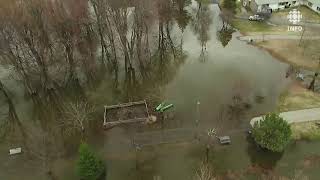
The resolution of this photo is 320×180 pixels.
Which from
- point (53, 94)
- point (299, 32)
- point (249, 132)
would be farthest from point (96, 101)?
point (299, 32)

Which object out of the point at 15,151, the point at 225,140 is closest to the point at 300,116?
the point at 225,140

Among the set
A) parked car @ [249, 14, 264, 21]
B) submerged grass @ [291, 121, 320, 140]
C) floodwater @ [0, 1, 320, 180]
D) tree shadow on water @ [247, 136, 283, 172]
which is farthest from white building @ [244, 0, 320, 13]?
tree shadow on water @ [247, 136, 283, 172]

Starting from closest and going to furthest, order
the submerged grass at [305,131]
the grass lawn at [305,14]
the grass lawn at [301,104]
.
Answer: the submerged grass at [305,131] → the grass lawn at [301,104] → the grass lawn at [305,14]

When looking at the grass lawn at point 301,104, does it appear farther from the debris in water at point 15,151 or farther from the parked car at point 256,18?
the debris in water at point 15,151

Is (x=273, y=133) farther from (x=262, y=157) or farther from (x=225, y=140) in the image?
(x=225, y=140)

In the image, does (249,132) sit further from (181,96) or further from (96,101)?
(96,101)

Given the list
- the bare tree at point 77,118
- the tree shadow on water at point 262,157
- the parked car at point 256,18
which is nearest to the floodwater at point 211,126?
the tree shadow on water at point 262,157

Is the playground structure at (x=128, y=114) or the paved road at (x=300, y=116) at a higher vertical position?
the playground structure at (x=128, y=114)

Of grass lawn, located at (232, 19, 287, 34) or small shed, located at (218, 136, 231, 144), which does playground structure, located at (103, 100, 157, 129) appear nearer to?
small shed, located at (218, 136, 231, 144)
